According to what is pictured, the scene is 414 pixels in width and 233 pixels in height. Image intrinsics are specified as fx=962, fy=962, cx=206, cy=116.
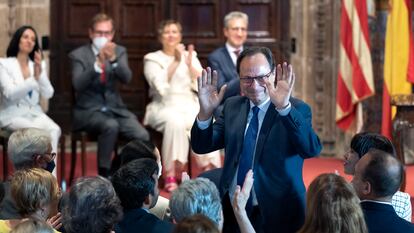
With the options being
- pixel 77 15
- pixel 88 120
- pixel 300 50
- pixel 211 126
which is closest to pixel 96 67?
pixel 88 120

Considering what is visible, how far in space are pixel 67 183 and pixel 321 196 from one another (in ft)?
15.0

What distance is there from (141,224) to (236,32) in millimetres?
4207

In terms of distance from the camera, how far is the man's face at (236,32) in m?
7.75

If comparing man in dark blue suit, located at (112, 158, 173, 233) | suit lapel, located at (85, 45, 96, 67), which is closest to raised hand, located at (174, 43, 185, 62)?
suit lapel, located at (85, 45, 96, 67)

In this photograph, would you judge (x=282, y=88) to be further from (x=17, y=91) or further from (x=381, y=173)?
(x=17, y=91)

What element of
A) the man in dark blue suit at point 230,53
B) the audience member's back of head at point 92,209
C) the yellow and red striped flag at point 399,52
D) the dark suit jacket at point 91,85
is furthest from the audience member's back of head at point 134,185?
the yellow and red striped flag at point 399,52

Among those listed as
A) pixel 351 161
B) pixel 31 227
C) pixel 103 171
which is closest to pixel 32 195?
pixel 31 227

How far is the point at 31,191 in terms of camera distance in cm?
382

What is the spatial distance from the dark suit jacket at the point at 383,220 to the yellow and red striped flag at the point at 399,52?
3987 millimetres

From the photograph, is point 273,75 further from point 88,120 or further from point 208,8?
point 208,8

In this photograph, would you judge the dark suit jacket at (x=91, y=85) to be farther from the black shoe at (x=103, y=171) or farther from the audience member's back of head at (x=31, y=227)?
the audience member's back of head at (x=31, y=227)

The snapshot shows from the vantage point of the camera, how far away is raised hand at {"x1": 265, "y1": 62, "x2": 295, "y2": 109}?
4.16 m

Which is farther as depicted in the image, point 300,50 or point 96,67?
point 300,50

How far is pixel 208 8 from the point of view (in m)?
9.29
